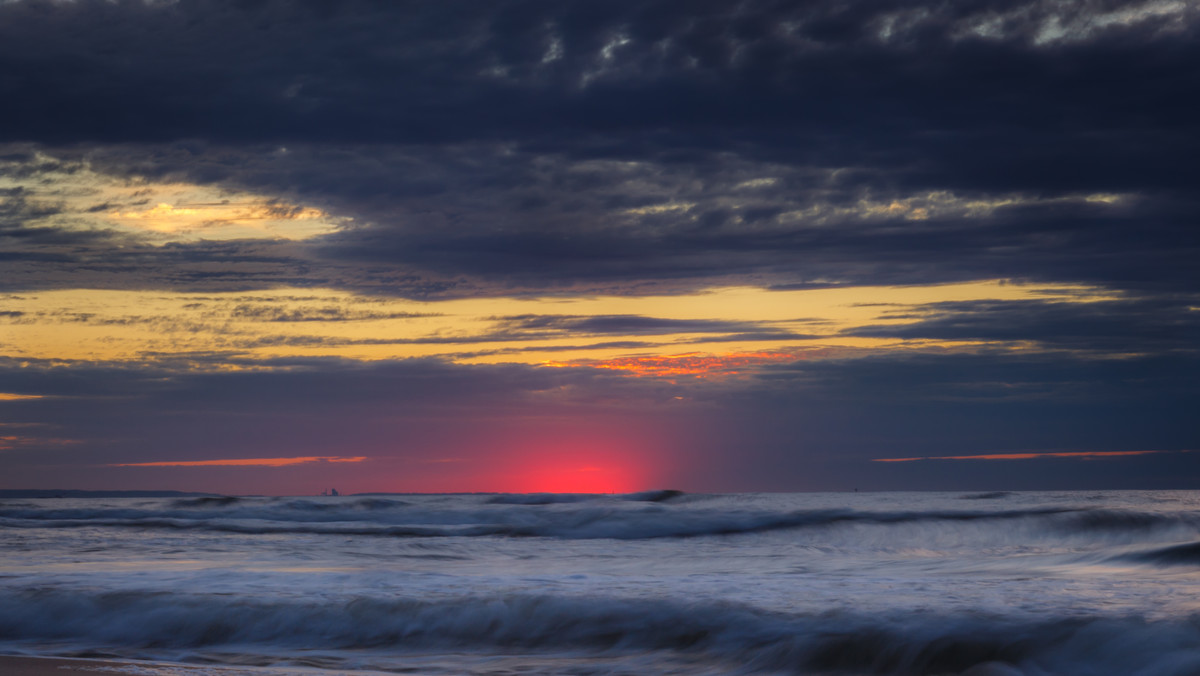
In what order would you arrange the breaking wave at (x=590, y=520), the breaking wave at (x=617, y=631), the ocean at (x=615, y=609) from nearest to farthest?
the breaking wave at (x=617, y=631) → the ocean at (x=615, y=609) → the breaking wave at (x=590, y=520)

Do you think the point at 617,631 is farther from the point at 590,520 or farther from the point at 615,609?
the point at 590,520

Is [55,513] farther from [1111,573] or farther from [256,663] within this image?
[1111,573]

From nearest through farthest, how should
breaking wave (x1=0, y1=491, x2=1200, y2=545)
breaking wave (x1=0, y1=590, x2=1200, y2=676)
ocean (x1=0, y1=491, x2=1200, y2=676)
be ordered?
breaking wave (x1=0, y1=590, x2=1200, y2=676) → ocean (x1=0, y1=491, x2=1200, y2=676) → breaking wave (x1=0, y1=491, x2=1200, y2=545)

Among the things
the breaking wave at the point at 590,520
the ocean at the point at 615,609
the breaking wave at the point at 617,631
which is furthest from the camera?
the breaking wave at the point at 590,520

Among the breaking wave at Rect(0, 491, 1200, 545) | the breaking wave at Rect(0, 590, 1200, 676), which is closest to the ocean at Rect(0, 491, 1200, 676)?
the breaking wave at Rect(0, 590, 1200, 676)

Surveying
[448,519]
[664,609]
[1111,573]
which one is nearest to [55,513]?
[448,519]

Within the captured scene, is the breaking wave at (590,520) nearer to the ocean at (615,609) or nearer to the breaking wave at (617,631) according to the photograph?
the ocean at (615,609)

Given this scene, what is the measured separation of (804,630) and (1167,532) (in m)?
14.4

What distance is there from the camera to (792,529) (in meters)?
20.5

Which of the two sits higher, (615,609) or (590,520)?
(615,609)

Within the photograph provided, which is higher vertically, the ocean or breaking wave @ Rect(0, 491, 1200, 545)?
the ocean

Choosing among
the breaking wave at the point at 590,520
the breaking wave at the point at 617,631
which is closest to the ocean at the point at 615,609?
the breaking wave at the point at 617,631

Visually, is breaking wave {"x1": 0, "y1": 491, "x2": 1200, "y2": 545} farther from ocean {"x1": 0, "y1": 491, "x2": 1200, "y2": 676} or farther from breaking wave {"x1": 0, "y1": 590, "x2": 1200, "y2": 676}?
breaking wave {"x1": 0, "y1": 590, "x2": 1200, "y2": 676}

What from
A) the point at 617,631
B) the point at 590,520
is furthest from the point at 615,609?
the point at 590,520
